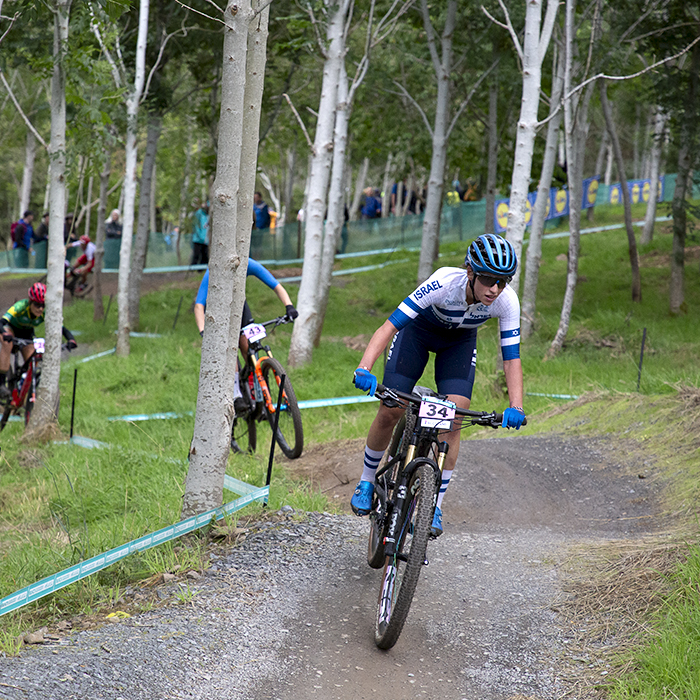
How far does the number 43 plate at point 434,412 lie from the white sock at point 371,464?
35.2 inches

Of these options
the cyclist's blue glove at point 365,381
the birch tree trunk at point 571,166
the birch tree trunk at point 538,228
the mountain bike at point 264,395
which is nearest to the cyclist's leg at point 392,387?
the cyclist's blue glove at point 365,381

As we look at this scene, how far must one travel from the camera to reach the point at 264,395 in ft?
25.4

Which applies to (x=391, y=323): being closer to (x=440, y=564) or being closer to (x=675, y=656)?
(x=440, y=564)

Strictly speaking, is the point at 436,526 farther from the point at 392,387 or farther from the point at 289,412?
the point at 289,412

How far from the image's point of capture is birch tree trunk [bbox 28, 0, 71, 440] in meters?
9.64

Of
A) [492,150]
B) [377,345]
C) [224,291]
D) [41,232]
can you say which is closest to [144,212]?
[492,150]

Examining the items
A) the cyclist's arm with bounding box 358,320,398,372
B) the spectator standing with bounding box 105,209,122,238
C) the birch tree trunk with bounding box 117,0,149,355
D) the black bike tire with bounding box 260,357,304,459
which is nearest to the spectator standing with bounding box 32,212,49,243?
the spectator standing with bounding box 105,209,122,238

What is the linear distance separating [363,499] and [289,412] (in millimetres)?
2602

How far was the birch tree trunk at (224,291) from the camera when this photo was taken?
5.16m

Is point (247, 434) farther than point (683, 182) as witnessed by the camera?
No

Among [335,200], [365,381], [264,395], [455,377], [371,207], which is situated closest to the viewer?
[365,381]

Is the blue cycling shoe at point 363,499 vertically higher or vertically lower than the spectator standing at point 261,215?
lower

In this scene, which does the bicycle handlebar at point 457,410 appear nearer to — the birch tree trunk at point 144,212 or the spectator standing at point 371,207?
the birch tree trunk at point 144,212

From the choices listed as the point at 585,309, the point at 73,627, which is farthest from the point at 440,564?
the point at 585,309
